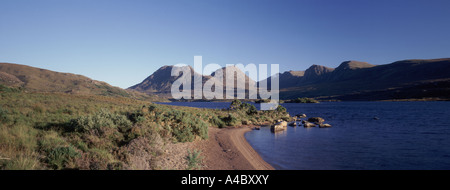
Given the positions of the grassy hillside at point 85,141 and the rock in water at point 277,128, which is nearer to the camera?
the grassy hillside at point 85,141

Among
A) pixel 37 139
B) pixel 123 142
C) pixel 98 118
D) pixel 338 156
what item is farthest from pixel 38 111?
pixel 338 156

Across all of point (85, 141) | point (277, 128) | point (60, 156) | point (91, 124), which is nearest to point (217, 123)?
point (277, 128)

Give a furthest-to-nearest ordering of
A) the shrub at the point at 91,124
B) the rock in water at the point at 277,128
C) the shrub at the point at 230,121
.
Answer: the shrub at the point at 230,121 < the rock in water at the point at 277,128 < the shrub at the point at 91,124

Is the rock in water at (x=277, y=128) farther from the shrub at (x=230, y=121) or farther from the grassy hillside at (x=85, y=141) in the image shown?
the grassy hillside at (x=85, y=141)

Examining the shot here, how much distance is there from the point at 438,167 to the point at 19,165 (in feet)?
59.2

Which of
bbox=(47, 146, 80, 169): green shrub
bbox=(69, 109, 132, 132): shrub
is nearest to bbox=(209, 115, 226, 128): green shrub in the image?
bbox=(69, 109, 132, 132): shrub

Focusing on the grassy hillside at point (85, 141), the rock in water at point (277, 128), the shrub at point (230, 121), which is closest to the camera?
the grassy hillside at point (85, 141)

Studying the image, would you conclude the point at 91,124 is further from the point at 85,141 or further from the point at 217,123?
the point at 217,123

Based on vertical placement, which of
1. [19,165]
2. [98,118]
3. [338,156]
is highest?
[98,118]

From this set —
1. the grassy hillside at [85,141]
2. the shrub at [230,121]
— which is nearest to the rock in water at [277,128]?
the shrub at [230,121]

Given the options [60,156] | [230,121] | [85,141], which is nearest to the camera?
[60,156]

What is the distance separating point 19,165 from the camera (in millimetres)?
5867

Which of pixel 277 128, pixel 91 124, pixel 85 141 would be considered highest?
pixel 91 124
